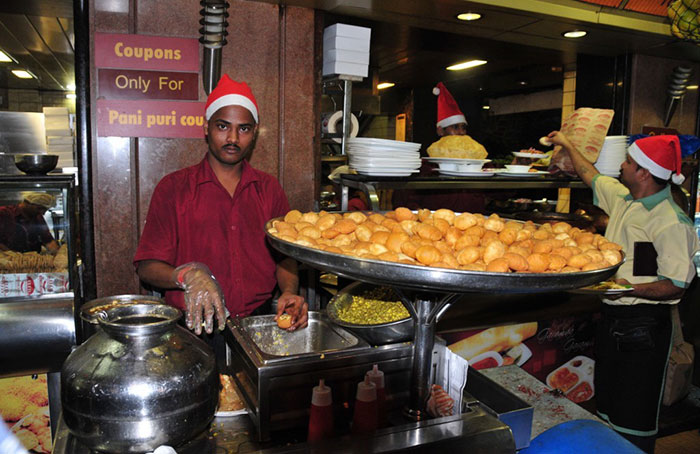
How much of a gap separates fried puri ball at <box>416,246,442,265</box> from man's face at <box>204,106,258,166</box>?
1.52m

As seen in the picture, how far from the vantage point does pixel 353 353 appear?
4.63ft

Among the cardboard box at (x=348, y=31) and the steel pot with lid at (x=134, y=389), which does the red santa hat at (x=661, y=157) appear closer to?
the cardboard box at (x=348, y=31)

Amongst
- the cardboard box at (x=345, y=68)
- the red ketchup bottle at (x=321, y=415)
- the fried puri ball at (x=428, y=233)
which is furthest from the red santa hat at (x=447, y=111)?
the red ketchup bottle at (x=321, y=415)

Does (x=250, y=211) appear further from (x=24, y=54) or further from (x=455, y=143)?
(x=24, y=54)

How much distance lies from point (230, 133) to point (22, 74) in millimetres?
7305

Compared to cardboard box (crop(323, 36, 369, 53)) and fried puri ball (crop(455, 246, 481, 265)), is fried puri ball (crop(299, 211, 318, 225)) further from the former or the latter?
cardboard box (crop(323, 36, 369, 53))

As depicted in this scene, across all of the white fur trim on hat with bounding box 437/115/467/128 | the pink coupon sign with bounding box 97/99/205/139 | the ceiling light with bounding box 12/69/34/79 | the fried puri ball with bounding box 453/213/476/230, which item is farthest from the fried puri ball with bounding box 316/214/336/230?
the ceiling light with bounding box 12/69/34/79

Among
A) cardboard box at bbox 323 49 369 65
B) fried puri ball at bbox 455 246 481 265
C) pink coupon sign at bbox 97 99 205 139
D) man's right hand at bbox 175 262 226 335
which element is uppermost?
cardboard box at bbox 323 49 369 65

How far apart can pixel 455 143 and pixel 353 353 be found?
203 centimetres

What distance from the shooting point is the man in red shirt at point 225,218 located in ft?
Answer: 7.79

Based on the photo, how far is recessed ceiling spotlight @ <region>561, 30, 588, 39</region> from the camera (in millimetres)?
3633

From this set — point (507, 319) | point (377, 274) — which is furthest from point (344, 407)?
point (507, 319)

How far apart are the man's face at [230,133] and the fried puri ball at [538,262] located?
1.64 metres

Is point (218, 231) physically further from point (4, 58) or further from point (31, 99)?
point (31, 99)
